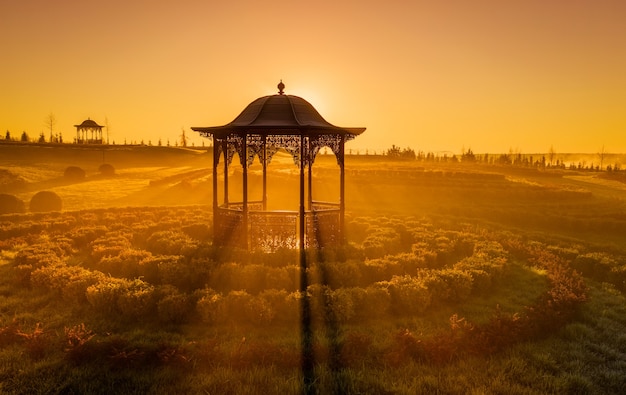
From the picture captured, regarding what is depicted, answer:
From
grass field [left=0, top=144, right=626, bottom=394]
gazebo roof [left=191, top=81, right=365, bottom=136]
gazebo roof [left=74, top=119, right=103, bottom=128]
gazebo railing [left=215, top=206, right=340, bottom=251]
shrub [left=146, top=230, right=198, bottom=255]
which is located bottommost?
grass field [left=0, top=144, right=626, bottom=394]

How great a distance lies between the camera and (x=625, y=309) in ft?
40.4

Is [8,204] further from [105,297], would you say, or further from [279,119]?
[105,297]

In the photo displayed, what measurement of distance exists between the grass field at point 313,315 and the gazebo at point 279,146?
1.66 m

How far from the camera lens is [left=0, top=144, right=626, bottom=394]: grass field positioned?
7746 millimetres

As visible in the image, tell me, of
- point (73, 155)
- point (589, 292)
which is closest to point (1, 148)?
point (73, 155)

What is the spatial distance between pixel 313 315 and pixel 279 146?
318 inches

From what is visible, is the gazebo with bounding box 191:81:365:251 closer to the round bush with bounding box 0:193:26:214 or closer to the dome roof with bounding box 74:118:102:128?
the round bush with bounding box 0:193:26:214

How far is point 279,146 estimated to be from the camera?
16.8 m

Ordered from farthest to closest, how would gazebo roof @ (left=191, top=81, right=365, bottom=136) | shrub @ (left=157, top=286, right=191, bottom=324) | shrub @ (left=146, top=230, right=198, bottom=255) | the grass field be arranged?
gazebo roof @ (left=191, top=81, right=365, bottom=136)
shrub @ (left=146, top=230, right=198, bottom=255)
shrub @ (left=157, top=286, right=191, bottom=324)
the grass field

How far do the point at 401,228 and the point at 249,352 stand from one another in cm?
1311

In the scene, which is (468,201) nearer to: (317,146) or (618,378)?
(317,146)

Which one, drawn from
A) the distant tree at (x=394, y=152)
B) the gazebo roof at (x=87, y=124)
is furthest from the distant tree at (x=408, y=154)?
the gazebo roof at (x=87, y=124)

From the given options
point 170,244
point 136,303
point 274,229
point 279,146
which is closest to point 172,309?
point 136,303

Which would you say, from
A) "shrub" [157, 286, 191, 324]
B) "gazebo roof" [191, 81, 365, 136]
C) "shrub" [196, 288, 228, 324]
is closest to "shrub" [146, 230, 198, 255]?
"gazebo roof" [191, 81, 365, 136]
